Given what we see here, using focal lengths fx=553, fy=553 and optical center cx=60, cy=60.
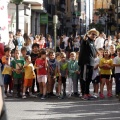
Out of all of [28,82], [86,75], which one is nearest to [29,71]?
[28,82]

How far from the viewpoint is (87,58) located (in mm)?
14695

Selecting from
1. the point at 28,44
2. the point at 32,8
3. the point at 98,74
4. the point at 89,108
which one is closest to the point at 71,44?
the point at 32,8

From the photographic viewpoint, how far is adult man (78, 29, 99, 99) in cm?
1458

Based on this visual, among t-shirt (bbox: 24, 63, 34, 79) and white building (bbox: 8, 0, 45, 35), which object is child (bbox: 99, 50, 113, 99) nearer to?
t-shirt (bbox: 24, 63, 34, 79)

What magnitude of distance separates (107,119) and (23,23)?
31390mm

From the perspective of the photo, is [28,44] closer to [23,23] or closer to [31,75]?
[31,75]

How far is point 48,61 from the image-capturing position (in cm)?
1515

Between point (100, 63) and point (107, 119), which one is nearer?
point (107, 119)

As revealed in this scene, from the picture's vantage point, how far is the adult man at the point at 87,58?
574 inches

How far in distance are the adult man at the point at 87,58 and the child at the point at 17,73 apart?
1.65 metres

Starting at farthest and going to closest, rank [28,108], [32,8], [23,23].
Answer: [32,8] → [23,23] → [28,108]

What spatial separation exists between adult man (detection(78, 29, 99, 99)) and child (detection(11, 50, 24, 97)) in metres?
1.65

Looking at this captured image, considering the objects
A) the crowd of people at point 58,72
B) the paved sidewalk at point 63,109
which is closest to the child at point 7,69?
the crowd of people at point 58,72

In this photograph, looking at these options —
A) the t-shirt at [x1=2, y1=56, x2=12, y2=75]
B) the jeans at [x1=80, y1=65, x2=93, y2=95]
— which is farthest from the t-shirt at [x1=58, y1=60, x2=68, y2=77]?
the t-shirt at [x1=2, y1=56, x2=12, y2=75]
